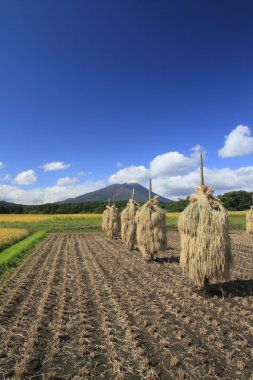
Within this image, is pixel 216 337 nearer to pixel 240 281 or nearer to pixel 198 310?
pixel 198 310

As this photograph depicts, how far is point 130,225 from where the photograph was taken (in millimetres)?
22906

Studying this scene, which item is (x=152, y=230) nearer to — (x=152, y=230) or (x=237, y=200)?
Answer: (x=152, y=230)

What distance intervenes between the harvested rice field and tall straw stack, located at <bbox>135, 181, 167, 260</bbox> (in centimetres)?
281

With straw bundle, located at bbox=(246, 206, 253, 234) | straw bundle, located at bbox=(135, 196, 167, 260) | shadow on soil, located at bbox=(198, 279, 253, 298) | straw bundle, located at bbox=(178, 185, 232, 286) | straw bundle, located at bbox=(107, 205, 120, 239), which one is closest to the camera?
straw bundle, located at bbox=(178, 185, 232, 286)

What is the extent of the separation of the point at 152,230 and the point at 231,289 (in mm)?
6475

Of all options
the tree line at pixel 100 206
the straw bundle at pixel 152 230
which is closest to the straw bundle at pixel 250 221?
the straw bundle at pixel 152 230

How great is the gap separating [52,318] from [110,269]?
705cm

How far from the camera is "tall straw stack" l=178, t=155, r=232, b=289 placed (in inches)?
401

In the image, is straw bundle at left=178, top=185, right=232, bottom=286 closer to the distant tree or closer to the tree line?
the tree line

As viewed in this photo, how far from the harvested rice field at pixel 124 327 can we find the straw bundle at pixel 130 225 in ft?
26.0

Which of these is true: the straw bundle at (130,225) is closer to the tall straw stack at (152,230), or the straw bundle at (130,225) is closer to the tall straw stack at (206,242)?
the tall straw stack at (152,230)

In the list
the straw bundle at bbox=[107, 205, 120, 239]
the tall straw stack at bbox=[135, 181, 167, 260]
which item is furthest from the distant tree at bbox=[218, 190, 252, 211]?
the tall straw stack at bbox=[135, 181, 167, 260]

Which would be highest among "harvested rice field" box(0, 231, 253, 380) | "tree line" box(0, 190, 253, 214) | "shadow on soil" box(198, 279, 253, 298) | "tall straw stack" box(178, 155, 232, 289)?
"tree line" box(0, 190, 253, 214)

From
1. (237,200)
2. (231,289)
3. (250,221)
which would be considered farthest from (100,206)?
(231,289)
